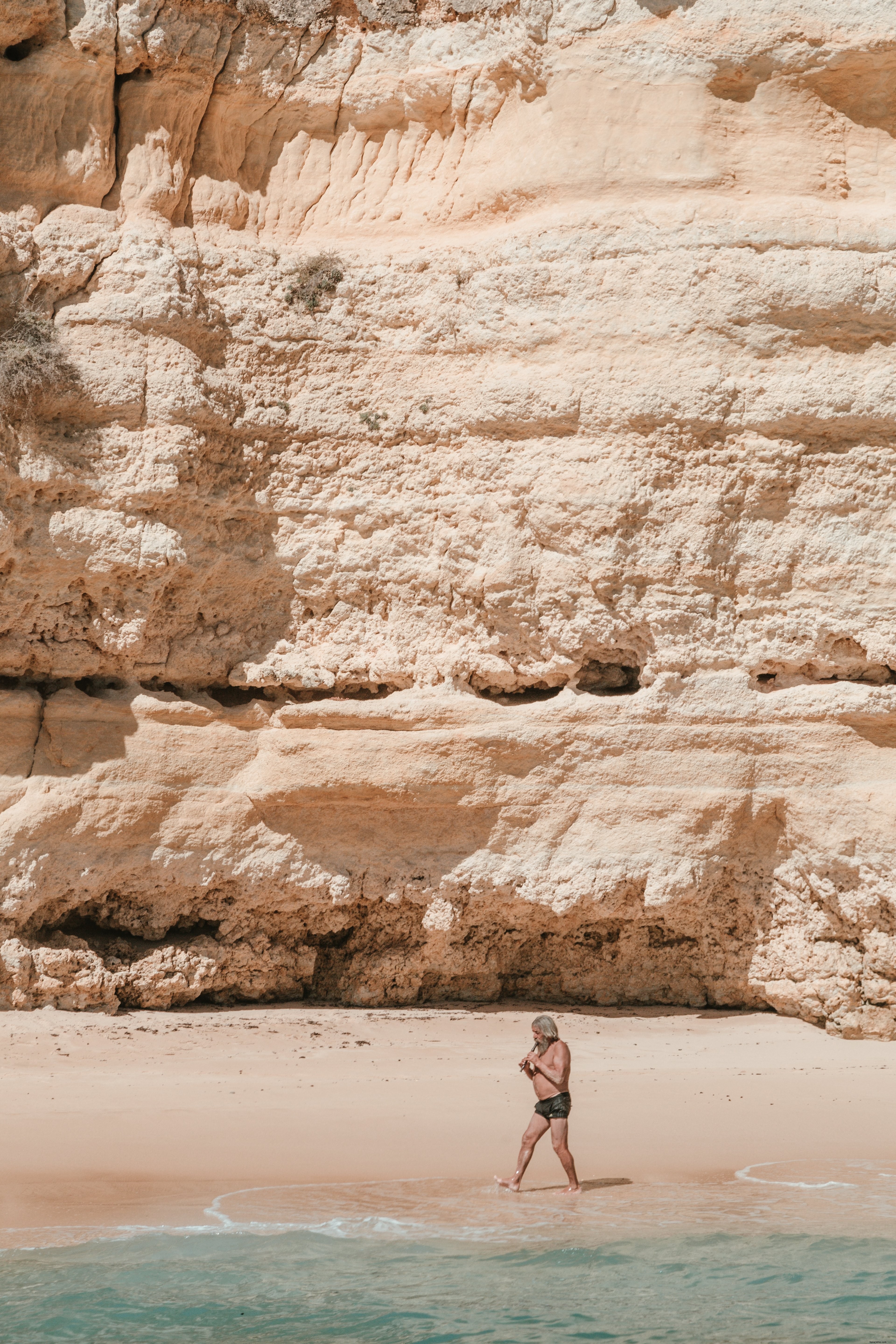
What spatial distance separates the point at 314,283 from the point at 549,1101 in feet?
22.6

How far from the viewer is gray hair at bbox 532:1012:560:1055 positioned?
6973 millimetres

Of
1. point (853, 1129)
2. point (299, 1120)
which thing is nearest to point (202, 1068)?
point (299, 1120)

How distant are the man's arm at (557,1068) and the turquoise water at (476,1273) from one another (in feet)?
1.91

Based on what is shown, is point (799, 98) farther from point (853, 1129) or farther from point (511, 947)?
point (853, 1129)

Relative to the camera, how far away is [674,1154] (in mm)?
7309

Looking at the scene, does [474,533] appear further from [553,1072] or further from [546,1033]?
[553,1072]

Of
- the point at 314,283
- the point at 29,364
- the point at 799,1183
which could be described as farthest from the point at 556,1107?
the point at 314,283

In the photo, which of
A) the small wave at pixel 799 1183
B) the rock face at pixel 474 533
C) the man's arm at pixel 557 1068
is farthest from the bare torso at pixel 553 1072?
the rock face at pixel 474 533

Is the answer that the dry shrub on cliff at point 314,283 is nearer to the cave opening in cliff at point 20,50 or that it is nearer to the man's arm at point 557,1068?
the cave opening in cliff at point 20,50

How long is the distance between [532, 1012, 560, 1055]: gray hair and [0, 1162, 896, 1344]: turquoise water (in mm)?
759

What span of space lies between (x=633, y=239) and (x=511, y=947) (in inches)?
225

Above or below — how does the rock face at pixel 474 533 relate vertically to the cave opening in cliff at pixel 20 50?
below

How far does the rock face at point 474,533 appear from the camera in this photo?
32.6ft

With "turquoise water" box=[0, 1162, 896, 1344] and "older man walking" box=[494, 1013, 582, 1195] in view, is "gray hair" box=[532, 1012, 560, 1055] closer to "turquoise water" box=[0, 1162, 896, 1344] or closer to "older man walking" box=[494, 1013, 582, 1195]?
"older man walking" box=[494, 1013, 582, 1195]
